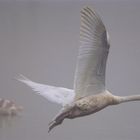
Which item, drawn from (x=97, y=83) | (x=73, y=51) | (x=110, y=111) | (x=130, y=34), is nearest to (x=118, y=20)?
(x=130, y=34)

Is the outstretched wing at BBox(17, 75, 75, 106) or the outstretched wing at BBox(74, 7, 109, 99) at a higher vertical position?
the outstretched wing at BBox(74, 7, 109, 99)

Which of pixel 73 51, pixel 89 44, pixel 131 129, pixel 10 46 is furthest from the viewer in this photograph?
pixel 10 46

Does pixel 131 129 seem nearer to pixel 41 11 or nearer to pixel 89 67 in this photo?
pixel 89 67

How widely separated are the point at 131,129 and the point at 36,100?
0.25 m

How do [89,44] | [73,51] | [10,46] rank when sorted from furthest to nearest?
[10,46] < [73,51] < [89,44]

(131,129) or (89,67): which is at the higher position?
(89,67)

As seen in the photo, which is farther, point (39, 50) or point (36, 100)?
point (39, 50)

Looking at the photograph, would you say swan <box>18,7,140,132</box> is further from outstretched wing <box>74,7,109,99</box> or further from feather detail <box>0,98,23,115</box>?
feather detail <box>0,98,23,115</box>

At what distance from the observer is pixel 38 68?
1.20m

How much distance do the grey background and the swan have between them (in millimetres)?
158

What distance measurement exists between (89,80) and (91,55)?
0.05m

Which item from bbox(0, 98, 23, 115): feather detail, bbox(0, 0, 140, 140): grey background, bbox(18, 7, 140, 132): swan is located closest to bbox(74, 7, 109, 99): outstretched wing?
bbox(18, 7, 140, 132): swan

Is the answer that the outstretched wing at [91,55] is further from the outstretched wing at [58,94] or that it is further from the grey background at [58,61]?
the grey background at [58,61]

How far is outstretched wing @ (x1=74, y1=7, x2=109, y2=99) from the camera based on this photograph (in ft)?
2.75
